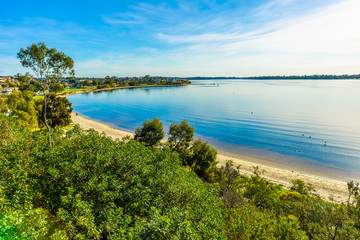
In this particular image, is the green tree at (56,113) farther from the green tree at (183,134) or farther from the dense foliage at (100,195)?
the dense foliage at (100,195)

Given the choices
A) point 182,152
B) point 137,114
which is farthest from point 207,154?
point 137,114

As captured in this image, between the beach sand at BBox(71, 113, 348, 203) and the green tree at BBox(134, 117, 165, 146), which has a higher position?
the green tree at BBox(134, 117, 165, 146)

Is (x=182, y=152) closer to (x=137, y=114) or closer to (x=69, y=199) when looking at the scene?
(x=69, y=199)

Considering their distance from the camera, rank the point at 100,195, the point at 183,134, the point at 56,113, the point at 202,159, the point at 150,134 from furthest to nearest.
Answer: the point at 56,113
the point at 150,134
the point at 183,134
the point at 202,159
the point at 100,195

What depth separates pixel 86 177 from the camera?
982 cm

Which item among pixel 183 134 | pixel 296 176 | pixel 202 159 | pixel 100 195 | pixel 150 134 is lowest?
pixel 296 176

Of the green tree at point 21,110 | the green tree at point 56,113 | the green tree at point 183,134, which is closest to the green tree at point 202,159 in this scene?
the green tree at point 183,134

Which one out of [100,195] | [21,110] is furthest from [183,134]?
[21,110]

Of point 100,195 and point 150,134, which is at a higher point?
point 100,195

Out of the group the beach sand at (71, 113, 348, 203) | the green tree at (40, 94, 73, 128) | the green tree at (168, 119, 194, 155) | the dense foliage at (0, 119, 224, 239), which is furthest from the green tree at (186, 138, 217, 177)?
the green tree at (40, 94, 73, 128)

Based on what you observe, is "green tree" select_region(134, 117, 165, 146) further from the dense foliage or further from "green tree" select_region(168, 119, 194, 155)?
the dense foliage

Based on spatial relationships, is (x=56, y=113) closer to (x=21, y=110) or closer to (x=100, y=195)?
(x=21, y=110)

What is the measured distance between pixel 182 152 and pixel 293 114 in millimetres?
69517

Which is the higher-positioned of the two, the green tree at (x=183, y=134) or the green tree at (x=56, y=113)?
the green tree at (x=56, y=113)
